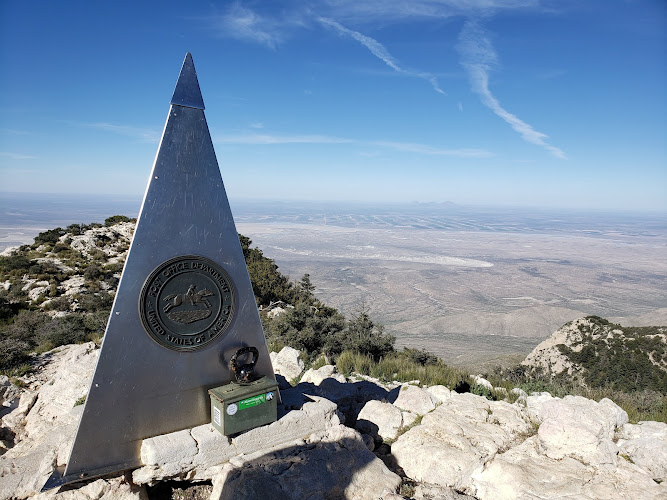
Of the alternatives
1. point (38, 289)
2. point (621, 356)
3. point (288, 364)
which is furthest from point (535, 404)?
point (38, 289)

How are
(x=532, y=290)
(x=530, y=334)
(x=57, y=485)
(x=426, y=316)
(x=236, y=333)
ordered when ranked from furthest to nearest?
(x=532, y=290) → (x=426, y=316) → (x=530, y=334) → (x=236, y=333) → (x=57, y=485)

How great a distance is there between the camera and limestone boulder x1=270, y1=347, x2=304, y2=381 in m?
8.35

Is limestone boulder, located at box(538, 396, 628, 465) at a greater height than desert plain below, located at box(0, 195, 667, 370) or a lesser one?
greater

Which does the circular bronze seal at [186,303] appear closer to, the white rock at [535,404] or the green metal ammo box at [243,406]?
the green metal ammo box at [243,406]

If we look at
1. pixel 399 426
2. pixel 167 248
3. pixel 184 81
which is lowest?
pixel 399 426

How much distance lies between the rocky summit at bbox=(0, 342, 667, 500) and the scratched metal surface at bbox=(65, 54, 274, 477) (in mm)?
252

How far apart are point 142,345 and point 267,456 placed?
1885mm

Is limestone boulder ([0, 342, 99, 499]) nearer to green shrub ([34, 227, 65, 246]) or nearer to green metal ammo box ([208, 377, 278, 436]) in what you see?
green metal ammo box ([208, 377, 278, 436])

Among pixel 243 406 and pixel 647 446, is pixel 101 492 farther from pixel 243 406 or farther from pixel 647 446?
pixel 647 446

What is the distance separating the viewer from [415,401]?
6.43 metres

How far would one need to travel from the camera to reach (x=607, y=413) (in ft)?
17.7

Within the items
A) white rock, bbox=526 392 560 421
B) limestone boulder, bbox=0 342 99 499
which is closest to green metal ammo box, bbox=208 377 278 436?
limestone boulder, bbox=0 342 99 499

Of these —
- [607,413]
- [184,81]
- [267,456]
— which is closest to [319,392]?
[267,456]

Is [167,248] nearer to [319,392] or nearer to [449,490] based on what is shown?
[319,392]
